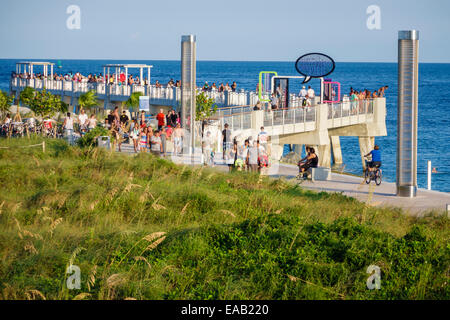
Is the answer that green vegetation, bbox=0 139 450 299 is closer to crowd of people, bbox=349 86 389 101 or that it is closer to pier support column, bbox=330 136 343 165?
crowd of people, bbox=349 86 389 101

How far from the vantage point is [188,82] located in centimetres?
2100

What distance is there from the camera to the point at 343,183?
65.6ft

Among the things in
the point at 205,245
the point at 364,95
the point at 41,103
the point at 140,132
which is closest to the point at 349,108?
the point at 364,95

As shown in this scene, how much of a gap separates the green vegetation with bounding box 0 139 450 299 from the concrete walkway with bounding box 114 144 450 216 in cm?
213

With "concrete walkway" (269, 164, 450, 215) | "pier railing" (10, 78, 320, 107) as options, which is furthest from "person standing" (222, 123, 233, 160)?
"pier railing" (10, 78, 320, 107)

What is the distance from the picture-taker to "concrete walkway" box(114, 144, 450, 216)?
52.3 feet

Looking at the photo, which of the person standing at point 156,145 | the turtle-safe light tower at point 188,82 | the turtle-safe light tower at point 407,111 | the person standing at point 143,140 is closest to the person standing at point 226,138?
the turtle-safe light tower at point 188,82

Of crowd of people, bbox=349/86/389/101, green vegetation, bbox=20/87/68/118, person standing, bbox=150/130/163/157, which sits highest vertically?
crowd of people, bbox=349/86/389/101

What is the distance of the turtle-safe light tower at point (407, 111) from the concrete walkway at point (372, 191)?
0.53 m

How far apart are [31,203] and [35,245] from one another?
11.3 feet

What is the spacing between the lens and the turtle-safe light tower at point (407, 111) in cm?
1753

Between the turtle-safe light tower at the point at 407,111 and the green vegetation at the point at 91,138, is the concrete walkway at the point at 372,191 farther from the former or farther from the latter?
the green vegetation at the point at 91,138

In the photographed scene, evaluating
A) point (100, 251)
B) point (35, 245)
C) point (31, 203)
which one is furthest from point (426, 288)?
point (31, 203)
